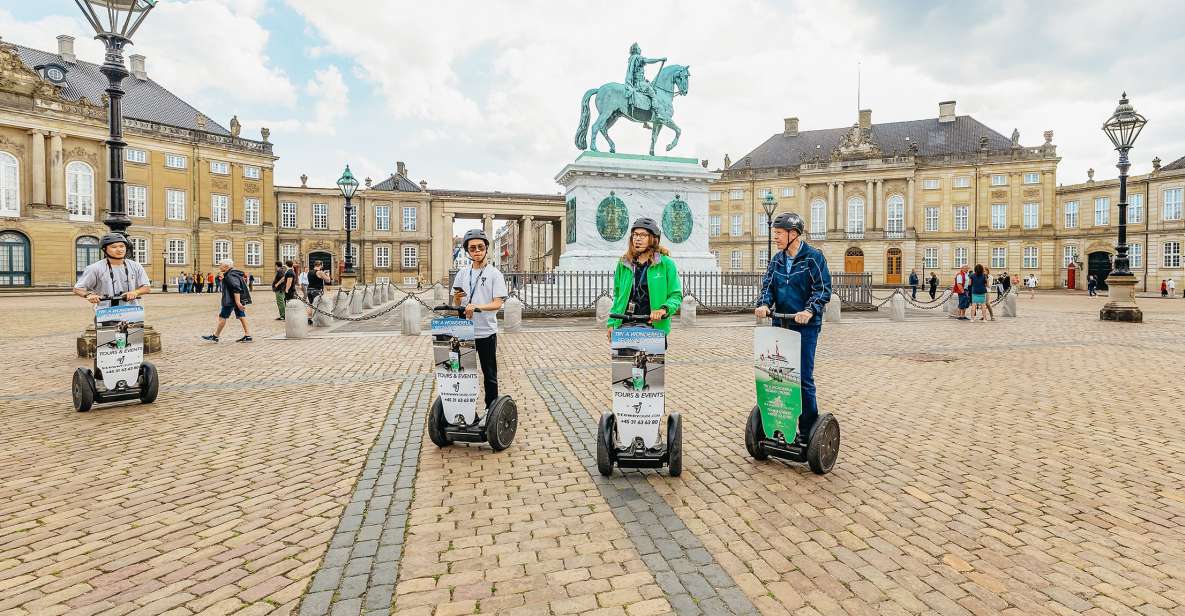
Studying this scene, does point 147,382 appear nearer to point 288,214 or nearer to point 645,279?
point 645,279

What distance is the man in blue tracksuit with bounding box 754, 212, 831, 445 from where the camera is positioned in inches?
172

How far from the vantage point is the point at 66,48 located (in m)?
45.5

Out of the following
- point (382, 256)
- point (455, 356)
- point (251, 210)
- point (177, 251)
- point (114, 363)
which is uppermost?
point (251, 210)

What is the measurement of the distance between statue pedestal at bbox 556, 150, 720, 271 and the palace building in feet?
134

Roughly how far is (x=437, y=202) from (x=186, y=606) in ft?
205

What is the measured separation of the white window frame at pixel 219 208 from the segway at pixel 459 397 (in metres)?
55.3

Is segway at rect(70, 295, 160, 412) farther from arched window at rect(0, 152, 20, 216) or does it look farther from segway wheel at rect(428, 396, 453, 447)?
arched window at rect(0, 152, 20, 216)

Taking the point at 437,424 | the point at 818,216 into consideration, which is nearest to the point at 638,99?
the point at 437,424

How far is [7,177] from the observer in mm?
39875

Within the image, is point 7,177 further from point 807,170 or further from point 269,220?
point 807,170

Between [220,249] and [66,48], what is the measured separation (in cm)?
1798

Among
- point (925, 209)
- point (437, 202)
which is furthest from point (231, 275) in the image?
point (925, 209)

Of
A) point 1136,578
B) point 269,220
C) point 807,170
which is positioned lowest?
point 1136,578

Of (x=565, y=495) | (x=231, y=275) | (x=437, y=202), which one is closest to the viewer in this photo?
(x=565, y=495)
